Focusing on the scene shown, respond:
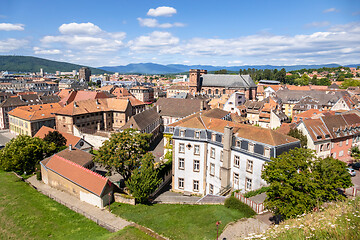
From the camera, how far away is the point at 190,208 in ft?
104

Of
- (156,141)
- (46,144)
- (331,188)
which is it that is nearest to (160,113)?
(156,141)

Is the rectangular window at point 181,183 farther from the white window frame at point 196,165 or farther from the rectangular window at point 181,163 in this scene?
the white window frame at point 196,165

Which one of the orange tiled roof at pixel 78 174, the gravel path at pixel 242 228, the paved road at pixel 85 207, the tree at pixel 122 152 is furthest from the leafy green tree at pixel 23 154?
the gravel path at pixel 242 228

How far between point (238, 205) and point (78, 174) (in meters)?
23.9

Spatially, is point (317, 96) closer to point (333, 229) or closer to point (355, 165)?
point (355, 165)

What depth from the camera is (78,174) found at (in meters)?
37.2

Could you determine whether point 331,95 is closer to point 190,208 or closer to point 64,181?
point 190,208

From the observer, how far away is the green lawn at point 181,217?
25938 mm

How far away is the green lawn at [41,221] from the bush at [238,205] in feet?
35.4

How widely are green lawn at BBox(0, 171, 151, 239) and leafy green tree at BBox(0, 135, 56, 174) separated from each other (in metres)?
9.64

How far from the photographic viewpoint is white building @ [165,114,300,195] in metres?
32.8

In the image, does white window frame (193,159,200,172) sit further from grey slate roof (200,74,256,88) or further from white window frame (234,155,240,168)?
grey slate roof (200,74,256,88)

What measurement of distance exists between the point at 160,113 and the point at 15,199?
5224cm

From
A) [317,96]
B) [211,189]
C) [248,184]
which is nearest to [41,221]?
[211,189]
